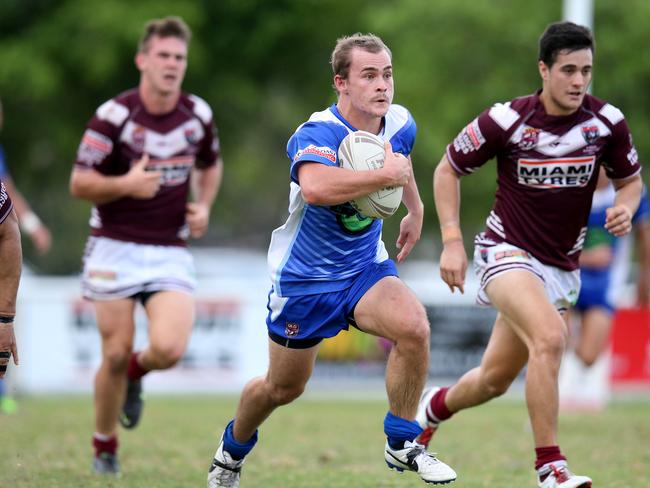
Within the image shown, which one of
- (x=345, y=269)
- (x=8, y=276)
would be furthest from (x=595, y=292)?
(x=8, y=276)

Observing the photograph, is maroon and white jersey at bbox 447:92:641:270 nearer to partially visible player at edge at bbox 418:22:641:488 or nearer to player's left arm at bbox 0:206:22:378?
partially visible player at edge at bbox 418:22:641:488

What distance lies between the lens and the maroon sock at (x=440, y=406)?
26.3 ft

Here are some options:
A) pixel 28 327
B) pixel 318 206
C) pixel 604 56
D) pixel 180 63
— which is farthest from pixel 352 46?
pixel 604 56

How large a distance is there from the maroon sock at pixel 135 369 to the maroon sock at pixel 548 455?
3164 mm

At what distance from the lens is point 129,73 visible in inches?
823

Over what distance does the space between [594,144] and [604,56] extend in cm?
1308

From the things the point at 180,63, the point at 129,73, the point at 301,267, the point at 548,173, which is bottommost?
the point at 301,267

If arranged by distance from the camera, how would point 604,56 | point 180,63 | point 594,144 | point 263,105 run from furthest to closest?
point 263,105, point 604,56, point 180,63, point 594,144

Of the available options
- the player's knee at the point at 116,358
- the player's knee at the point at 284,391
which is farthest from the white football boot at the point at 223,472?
the player's knee at the point at 116,358

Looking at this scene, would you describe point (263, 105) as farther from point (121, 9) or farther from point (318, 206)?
point (318, 206)

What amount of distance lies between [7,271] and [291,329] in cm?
146

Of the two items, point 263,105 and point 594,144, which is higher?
A: point 263,105

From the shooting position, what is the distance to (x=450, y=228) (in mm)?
7129

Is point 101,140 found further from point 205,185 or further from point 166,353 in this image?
point 166,353
